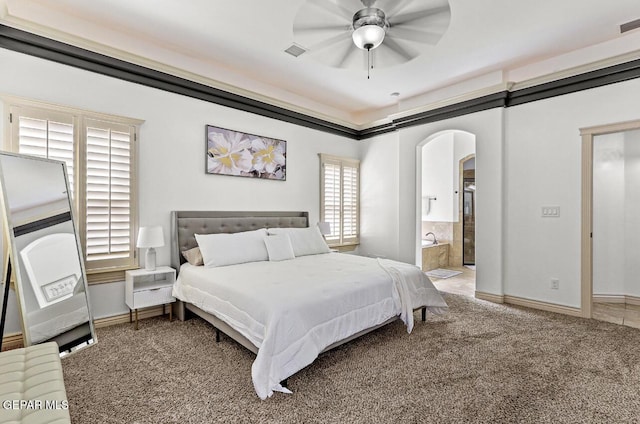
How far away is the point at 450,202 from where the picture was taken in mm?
7094

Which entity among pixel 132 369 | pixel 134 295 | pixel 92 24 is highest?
pixel 92 24

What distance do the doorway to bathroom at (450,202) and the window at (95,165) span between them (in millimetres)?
5435

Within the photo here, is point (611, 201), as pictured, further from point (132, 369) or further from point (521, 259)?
point (132, 369)

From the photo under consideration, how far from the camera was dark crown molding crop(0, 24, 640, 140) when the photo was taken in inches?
113

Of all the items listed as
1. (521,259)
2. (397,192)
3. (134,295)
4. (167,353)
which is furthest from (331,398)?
(397,192)

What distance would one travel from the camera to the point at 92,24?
3.16 m

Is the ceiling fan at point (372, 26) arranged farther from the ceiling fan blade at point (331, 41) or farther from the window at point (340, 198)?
the window at point (340, 198)

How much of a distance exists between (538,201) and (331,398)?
3.56 m

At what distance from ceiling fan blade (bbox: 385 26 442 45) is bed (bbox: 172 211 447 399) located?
1.95 metres

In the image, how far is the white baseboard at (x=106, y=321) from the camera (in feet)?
8.98

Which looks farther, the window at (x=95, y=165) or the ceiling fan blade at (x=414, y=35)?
the window at (x=95, y=165)

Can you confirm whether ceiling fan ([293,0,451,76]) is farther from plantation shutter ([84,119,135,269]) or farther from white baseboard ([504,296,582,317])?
white baseboard ([504,296,582,317])

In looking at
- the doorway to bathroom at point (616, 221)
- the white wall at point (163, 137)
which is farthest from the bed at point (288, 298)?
the doorway to bathroom at point (616, 221)

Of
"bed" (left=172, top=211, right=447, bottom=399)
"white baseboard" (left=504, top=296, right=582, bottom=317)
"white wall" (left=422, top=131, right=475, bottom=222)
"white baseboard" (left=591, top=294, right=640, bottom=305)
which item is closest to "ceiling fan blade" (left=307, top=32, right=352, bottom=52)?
"bed" (left=172, top=211, right=447, bottom=399)
